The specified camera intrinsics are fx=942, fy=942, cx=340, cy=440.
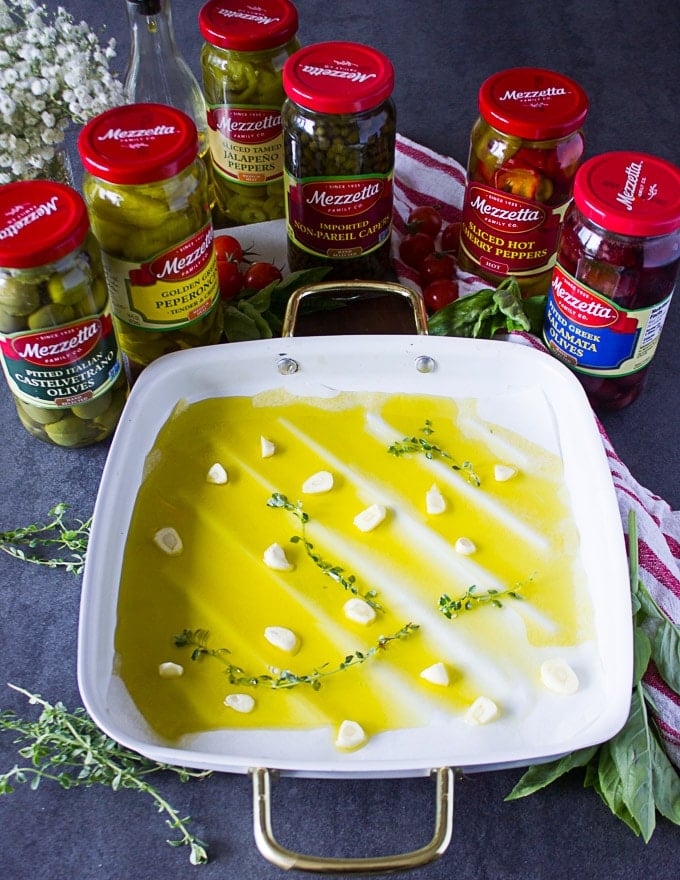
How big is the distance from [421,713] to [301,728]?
4.1 inches

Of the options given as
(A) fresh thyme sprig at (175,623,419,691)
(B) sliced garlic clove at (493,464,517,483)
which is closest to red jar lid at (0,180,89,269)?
(A) fresh thyme sprig at (175,623,419,691)

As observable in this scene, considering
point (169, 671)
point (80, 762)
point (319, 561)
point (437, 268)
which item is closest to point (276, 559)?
point (319, 561)

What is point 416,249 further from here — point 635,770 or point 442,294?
point 635,770

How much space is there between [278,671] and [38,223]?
1.51 feet

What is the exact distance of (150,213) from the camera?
0.92 meters

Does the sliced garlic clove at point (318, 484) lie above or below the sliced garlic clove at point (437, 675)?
above

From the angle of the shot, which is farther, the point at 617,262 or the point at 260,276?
the point at 260,276

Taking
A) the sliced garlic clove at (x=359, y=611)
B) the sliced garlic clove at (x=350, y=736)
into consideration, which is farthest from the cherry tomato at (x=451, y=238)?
the sliced garlic clove at (x=350, y=736)

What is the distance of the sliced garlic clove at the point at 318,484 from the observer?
0.97m

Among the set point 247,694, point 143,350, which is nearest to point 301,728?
point 247,694

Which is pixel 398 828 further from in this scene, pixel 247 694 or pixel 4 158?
pixel 4 158

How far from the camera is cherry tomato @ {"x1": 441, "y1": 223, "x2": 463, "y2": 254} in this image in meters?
1.25

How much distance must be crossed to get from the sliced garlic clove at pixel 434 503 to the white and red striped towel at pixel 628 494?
18 cm

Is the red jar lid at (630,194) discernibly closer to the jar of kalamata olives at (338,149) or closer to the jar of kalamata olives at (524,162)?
the jar of kalamata olives at (524,162)
